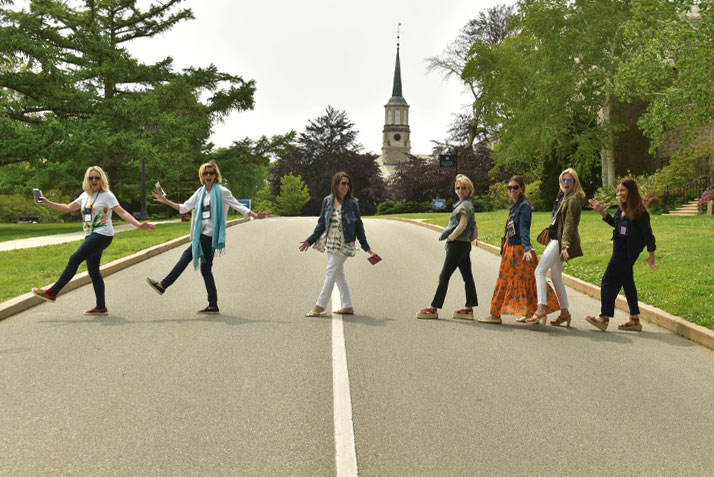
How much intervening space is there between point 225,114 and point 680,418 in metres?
39.7

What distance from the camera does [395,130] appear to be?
144750mm

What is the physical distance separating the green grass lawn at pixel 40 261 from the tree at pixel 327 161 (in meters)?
49.7

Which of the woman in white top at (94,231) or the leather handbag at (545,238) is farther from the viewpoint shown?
the woman in white top at (94,231)

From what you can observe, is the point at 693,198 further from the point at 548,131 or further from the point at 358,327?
the point at 358,327

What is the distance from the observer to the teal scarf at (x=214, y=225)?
8062 millimetres

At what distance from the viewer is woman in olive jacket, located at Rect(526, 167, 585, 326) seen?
7293 mm

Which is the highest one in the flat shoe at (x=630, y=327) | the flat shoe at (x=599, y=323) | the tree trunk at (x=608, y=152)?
the tree trunk at (x=608, y=152)

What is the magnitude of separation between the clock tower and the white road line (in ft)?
439

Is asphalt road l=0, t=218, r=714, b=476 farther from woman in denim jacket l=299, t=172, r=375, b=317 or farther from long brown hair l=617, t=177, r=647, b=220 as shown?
long brown hair l=617, t=177, r=647, b=220

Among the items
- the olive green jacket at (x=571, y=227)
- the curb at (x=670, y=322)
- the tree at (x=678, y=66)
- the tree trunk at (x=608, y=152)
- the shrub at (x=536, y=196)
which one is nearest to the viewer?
the curb at (x=670, y=322)


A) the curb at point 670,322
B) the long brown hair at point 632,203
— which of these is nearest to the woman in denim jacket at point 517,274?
the long brown hair at point 632,203

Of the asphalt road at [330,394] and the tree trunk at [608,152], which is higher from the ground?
the tree trunk at [608,152]

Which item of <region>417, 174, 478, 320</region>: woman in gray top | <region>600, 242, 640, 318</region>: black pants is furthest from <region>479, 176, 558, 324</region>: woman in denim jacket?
<region>600, 242, 640, 318</region>: black pants

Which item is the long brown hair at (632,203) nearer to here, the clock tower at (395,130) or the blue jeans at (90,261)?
the blue jeans at (90,261)
